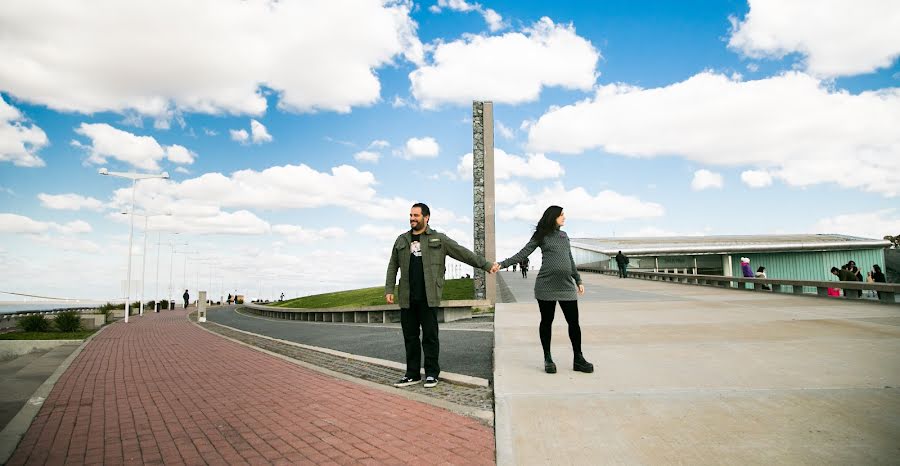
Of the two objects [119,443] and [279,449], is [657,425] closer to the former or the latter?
[279,449]

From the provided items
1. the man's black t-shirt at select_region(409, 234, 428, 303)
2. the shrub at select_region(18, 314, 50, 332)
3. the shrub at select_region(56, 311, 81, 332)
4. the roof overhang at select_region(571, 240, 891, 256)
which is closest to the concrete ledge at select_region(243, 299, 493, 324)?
the man's black t-shirt at select_region(409, 234, 428, 303)

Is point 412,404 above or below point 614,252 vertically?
below

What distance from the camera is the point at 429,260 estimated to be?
19.6 feet

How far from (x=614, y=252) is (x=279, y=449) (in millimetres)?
48745

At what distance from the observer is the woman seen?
553 centimetres

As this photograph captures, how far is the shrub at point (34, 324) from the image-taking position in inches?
696

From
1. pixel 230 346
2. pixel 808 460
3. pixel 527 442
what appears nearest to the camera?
pixel 808 460

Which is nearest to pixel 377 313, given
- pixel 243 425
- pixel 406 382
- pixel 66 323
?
pixel 66 323

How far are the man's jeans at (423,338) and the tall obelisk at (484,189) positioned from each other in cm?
1154

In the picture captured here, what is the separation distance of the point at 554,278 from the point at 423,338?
1.68 metres

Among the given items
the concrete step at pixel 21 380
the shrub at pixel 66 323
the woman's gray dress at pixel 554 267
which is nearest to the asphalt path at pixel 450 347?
the woman's gray dress at pixel 554 267

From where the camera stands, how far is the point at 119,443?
14.3 ft

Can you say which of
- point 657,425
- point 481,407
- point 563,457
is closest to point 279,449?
point 481,407

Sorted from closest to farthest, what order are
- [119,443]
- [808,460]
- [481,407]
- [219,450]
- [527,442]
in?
1. [808,460]
2. [527,442]
3. [219,450]
4. [119,443]
5. [481,407]
